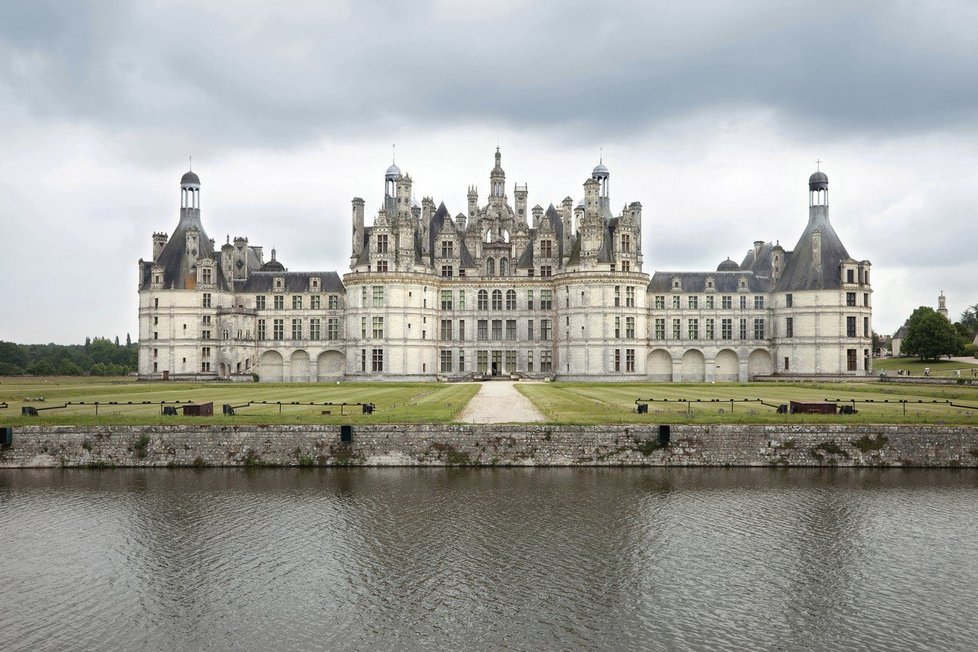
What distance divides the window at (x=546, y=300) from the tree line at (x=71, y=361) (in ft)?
171

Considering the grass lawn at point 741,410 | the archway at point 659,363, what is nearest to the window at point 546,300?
the archway at point 659,363

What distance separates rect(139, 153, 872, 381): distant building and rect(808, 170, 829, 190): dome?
17 centimetres

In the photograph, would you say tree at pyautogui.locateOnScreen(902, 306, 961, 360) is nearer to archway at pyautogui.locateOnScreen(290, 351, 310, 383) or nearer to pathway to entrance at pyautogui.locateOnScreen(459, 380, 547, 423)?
pathway to entrance at pyautogui.locateOnScreen(459, 380, 547, 423)

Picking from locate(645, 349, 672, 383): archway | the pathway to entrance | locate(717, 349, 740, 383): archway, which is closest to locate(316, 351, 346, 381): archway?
locate(645, 349, 672, 383): archway

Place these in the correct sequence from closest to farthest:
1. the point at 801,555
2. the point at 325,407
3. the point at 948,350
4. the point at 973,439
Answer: the point at 801,555
the point at 973,439
the point at 325,407
the point at 948,350

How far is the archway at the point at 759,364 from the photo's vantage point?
8262 centimetres

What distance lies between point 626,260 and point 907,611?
63278mm

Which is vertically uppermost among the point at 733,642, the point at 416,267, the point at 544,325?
the point at 416,267

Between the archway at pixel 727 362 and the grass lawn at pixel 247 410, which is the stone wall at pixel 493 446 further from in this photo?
the archway at pixel 727 362

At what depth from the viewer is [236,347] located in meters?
82.1

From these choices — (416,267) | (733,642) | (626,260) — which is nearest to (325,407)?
(733,642)

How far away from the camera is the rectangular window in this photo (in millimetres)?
82750

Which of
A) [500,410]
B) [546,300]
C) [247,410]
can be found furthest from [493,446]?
[546,300]

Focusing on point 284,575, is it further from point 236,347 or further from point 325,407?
point 236,347
